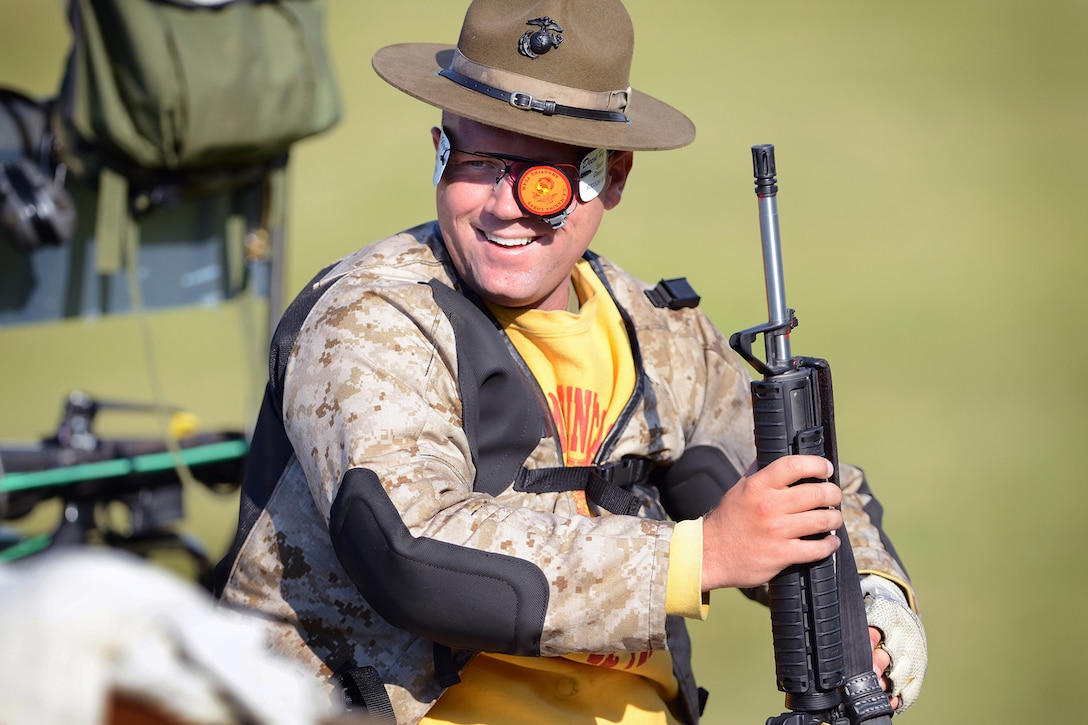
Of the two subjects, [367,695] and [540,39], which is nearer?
[367,695]

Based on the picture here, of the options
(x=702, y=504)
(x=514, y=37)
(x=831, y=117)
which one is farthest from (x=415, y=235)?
(x=831, y=117)

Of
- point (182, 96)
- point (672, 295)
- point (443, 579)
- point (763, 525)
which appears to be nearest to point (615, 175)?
point (672, 295)

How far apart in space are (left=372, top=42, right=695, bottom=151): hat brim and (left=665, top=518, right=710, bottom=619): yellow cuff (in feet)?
2.39

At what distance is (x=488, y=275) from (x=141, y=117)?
8.64 feet

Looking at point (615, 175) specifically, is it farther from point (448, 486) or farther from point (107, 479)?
point (107, 479)

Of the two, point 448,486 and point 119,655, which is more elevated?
point 119,655

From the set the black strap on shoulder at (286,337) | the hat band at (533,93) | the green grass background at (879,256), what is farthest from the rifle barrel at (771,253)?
the green grass background at (879,256)

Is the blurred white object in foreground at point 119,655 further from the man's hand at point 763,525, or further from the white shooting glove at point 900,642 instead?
the white shooting glove at point 900,642

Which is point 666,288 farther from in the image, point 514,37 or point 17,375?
point 17,375

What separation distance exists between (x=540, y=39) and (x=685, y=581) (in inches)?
39.5

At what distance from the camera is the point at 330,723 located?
1.11 m

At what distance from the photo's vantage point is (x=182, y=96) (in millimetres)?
4617

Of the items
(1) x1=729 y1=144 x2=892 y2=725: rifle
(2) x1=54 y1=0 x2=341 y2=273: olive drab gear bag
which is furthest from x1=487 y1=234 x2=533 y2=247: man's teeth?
(2) x1=54 y1=0 x2=341 y2=273: olive drab gear bag

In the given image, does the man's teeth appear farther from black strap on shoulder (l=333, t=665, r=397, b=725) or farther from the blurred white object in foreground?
the blurred white object in foreground
